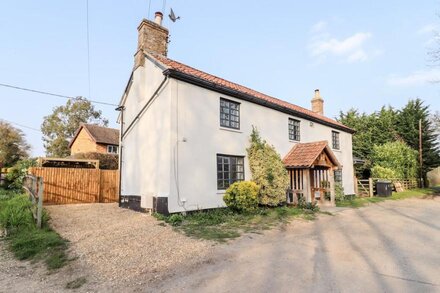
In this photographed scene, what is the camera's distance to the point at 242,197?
1105cm

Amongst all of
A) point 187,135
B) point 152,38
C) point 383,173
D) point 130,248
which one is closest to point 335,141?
point 383,173

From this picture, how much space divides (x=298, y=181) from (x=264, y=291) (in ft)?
40.4

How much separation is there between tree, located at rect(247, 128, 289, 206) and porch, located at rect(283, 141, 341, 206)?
4.54 feet

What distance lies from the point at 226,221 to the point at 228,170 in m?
3.13

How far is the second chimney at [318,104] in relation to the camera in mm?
24188

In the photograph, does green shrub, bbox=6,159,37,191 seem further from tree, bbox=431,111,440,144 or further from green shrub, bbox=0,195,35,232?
tree, bbox=431,111,440,144

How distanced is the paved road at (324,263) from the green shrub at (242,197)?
245cm

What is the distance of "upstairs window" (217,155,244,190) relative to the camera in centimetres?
1262

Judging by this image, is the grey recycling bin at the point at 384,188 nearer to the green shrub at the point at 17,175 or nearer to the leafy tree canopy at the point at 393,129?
the leafy tree canopy at the point at 393,129

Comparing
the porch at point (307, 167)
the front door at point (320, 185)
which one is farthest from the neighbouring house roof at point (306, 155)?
the front door at point (320, 185)

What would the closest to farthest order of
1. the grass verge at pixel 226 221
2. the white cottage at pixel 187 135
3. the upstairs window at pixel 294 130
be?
the grass verge at pixel 226 221 → the white cottage at pixel 187 135 → the upstairs window at pixel 294 130

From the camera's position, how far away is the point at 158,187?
38.2ft

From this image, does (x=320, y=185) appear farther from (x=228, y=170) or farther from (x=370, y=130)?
(x=370, y=130)

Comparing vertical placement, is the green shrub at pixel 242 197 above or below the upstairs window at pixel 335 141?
below
